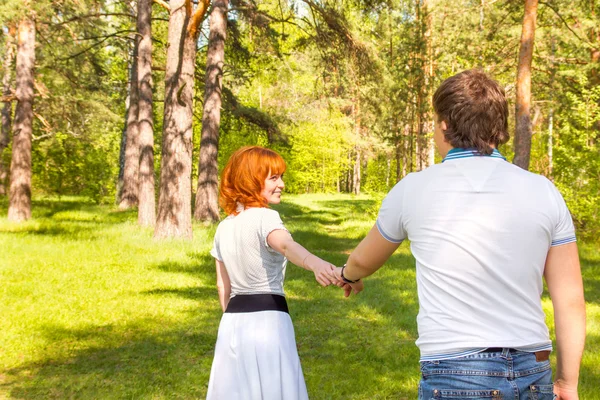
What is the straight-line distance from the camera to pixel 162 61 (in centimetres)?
2645

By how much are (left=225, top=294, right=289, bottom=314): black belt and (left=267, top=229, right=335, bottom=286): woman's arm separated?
28 centimetres

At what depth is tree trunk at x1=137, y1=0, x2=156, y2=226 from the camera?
17.0 meters

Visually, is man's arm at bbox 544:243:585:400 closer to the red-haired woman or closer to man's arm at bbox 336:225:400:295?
man's arm at bbox 336:225:400:295

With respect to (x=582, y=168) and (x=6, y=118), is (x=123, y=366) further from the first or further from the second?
(x=6, y=118)

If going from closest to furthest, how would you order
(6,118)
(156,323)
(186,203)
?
(156,323)
(186,203)
(6,118)

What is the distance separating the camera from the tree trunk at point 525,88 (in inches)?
584

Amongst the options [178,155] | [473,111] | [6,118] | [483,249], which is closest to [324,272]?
[483,249]

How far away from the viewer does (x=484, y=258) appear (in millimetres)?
2123

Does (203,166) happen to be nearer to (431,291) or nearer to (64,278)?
(64,278)

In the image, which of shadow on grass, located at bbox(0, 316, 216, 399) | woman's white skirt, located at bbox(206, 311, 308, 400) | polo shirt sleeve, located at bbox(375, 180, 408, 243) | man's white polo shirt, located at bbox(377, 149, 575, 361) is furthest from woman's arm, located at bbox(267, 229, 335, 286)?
shadow on grass, located at bbox(0, 316, 216, 399)

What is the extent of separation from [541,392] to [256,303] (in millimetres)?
1552

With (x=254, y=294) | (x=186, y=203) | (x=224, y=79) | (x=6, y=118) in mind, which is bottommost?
(x=254, y=294)

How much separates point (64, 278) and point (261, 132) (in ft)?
40.0

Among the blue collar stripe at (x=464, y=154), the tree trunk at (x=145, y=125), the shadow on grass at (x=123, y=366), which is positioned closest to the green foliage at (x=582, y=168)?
the shadow on grass at (x=123, y=366)
